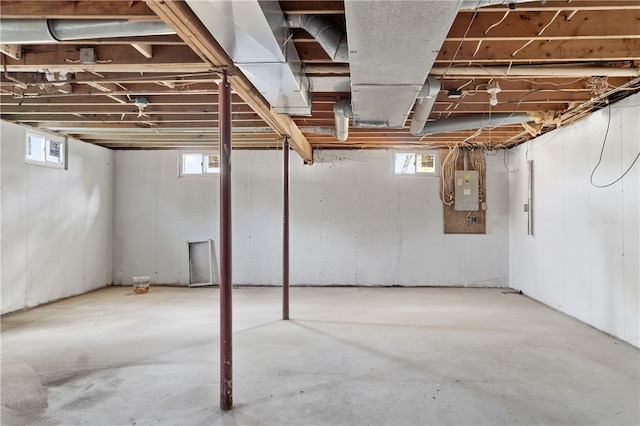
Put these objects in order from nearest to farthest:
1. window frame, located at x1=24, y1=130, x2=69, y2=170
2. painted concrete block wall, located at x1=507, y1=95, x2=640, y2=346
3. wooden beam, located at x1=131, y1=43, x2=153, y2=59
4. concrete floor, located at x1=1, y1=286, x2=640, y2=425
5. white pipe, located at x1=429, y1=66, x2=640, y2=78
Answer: concrete floor, located at x1=1, y1=286, x2=640, y2=425
wooden beam, located at x1=131, y1=43, x2=153, y2=59
white pipe, located at x1=429, y1=66, x2=640, y2=78
painted concrete block wall, located at x1=507, y1=95, x2=640, y2=346
window frame, located at x1=24, y1=130, x2=69, y2=170

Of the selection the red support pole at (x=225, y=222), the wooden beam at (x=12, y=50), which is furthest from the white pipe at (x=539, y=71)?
the wooden beam at (x=12, y=50)

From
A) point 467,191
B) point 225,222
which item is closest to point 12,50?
point 225,222

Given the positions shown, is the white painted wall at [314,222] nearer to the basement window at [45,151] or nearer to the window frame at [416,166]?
the window frame at [416,166]

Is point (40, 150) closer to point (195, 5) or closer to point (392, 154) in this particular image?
point (195, 5)

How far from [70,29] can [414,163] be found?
5384mm

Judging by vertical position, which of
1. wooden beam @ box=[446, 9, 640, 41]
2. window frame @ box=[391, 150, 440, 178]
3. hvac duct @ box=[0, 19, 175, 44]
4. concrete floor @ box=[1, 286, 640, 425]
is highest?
wooden beam @ box=[446, 9, 640, 41]

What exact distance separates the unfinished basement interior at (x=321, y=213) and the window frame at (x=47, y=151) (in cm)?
3

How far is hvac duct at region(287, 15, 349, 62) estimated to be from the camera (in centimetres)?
226

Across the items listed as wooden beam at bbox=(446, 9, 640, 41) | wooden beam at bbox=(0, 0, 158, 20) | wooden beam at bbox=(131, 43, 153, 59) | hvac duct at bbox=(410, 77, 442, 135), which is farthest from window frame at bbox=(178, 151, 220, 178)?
wooden beam at bbox=(446, 9, 640, 41)

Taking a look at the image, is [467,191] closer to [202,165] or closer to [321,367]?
[321,367]

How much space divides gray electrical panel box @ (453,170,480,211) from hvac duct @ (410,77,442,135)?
2.36 m

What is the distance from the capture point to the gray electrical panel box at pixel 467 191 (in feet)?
20.8

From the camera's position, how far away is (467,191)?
6.34 meters

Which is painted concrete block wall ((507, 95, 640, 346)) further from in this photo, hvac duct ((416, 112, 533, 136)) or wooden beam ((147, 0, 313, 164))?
wooden beam ((147, 0, 313, 164))
